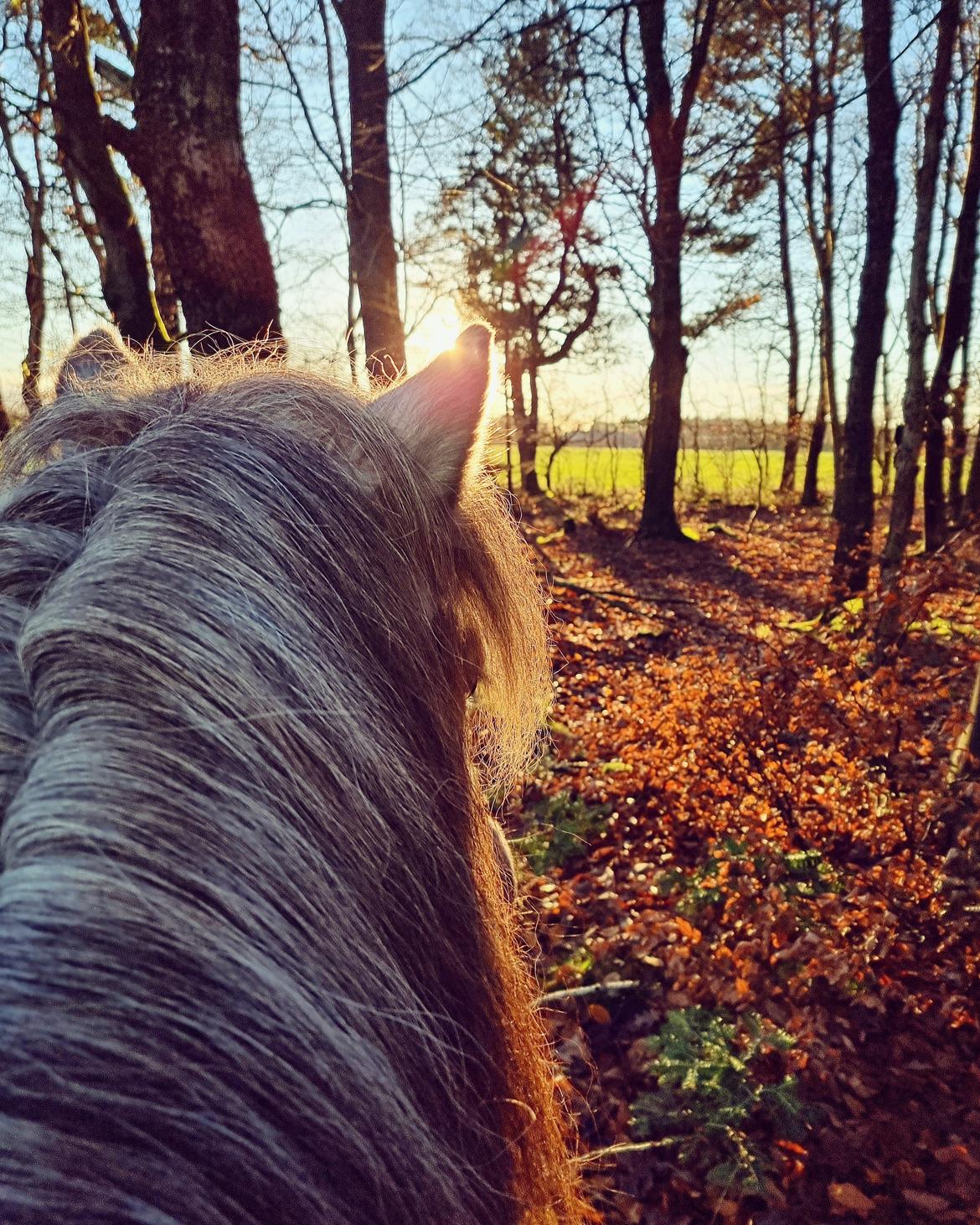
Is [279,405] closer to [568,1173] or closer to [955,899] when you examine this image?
[568,1173]

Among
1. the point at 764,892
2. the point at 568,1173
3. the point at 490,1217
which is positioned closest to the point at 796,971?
the point at 764,892

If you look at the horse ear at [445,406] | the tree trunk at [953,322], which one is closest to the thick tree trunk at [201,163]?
the horse ear at [445,406]

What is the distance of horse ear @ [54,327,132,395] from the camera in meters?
1.48

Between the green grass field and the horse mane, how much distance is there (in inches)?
956

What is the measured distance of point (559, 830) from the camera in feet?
16.5

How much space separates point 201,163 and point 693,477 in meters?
28.3

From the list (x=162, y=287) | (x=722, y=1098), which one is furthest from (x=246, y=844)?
(x=162, y=287)

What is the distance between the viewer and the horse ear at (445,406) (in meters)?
1.12

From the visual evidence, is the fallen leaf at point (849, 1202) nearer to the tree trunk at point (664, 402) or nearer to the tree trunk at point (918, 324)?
the tree trunk at point (918, 324)

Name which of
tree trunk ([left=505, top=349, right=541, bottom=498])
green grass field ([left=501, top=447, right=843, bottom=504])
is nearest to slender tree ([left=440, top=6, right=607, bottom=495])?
tree trunk ([left=505, top=349, right=541, bottom=498])

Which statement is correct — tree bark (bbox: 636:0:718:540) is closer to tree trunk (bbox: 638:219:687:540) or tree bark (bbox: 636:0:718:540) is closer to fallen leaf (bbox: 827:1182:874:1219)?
Result: tree trunk (bbox: 638:219:687:540)

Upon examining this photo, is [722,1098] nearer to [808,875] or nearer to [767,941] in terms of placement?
[767,941]

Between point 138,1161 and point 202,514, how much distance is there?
24.4 inches

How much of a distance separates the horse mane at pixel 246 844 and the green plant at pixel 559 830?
3.82 metres
